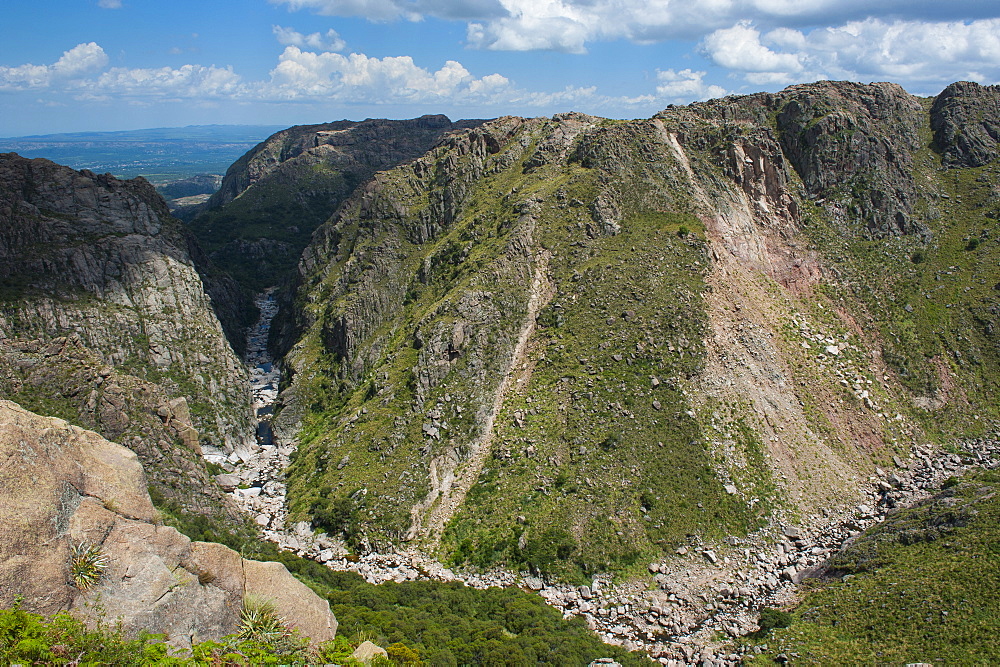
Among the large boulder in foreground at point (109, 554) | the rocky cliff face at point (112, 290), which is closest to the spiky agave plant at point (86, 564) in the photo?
the large boulder in foreground at point (109, 554)

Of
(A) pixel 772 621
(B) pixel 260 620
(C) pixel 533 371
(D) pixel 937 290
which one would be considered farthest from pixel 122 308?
(D) pixel 937 290

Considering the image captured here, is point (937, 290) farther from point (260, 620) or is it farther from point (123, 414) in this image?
point (123, 414)

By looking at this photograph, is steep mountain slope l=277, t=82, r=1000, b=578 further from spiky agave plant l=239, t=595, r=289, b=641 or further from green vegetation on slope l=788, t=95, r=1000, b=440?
spiky agave plant l=239, t=595, r=289, b=641

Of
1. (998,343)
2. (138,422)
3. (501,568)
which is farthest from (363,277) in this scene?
(998,343)

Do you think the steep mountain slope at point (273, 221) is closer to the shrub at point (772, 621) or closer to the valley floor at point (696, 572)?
the valley floor at point (696, 572)

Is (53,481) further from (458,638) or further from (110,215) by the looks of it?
(110,215)

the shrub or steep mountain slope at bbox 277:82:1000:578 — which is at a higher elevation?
steep mountain slope at bbox 277:82:1000:578

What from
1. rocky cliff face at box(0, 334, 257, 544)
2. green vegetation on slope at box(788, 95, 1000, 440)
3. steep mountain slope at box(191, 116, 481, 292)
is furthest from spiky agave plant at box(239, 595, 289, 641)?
steep mountain slope at box(191, 116, 481, 292)
